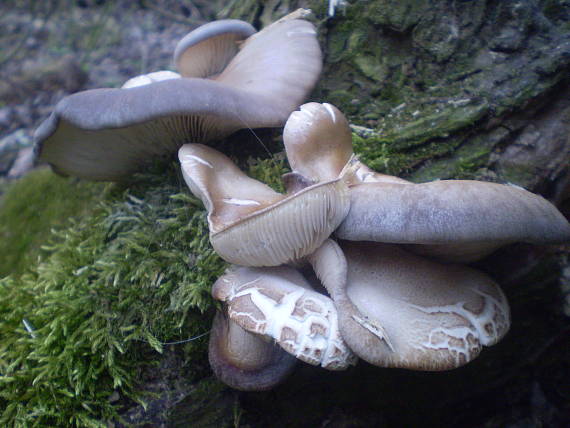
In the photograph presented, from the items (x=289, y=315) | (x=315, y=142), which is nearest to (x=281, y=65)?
(x=315, y=142)

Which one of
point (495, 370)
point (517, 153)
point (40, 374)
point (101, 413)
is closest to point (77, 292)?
point (40, 374)

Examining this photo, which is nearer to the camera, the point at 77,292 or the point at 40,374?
the point at 40,374

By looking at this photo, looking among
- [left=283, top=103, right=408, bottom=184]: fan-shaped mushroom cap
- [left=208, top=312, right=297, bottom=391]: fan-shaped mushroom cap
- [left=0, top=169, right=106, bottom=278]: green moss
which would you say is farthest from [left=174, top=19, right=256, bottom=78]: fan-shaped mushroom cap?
[left=208, top=312, right=297, bottom=391]: fan-shaped mushroom cap

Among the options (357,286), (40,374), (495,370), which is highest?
(357,286)

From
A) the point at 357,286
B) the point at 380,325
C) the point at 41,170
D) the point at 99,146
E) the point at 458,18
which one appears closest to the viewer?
the point at 380,325

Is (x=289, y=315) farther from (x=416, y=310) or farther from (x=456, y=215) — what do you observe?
(x=456, y=215)

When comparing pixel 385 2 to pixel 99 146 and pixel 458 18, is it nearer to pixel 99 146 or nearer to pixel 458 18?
pixel 458 18

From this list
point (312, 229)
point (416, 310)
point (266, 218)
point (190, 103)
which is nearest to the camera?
point (266, 218)
